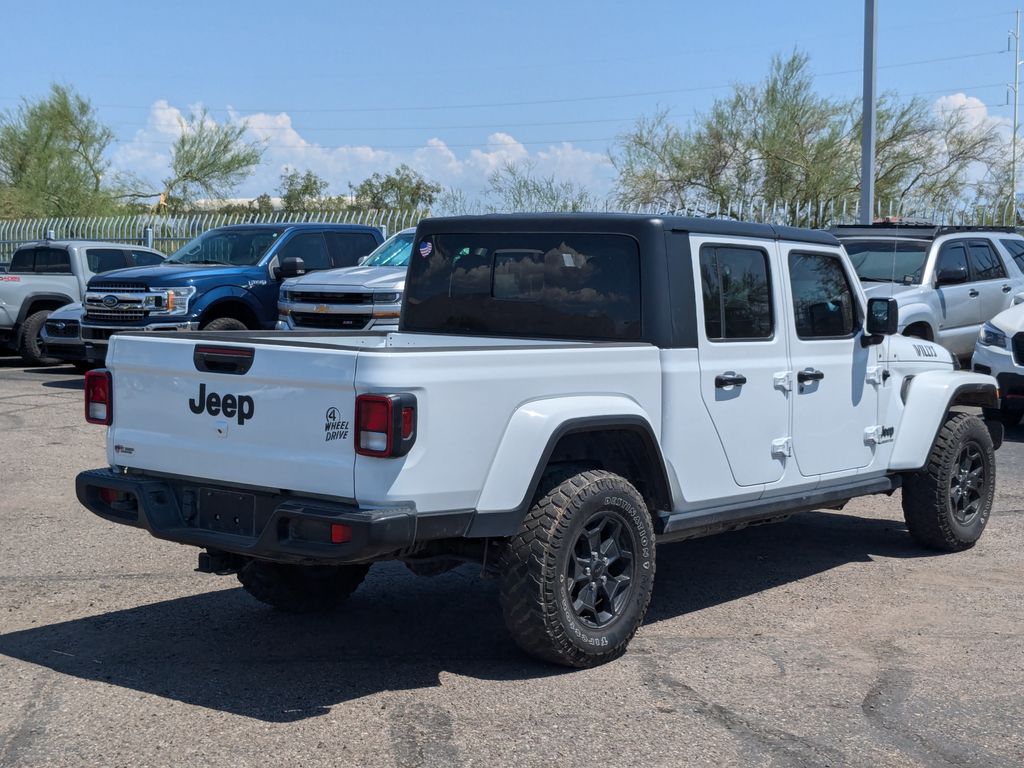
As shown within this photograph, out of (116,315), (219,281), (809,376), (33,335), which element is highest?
(219,281)

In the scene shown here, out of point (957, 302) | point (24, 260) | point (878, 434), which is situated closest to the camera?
point (878, 434)

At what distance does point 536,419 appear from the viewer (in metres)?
5.06

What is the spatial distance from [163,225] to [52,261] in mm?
8590

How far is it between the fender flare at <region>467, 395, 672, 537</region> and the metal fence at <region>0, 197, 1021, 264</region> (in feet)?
53.1

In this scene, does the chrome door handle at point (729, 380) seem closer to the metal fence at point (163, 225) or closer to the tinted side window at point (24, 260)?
the metal fence at point (163, 225)

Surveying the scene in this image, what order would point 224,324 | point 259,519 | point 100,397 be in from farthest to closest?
point 224,324, point 100,397, point 259,519

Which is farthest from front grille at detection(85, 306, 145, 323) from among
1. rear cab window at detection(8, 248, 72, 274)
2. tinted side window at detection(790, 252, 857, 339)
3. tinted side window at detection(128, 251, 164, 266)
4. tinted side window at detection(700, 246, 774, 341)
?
tinted side window at detection(700, 246, 774, 341)

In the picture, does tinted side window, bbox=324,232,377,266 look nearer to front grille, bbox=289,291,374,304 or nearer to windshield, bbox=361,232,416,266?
windshield, bbox=361,232,416,266

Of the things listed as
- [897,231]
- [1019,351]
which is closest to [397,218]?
[897,231]

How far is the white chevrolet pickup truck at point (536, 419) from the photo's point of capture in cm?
476

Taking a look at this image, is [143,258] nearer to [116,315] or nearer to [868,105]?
[116,315]

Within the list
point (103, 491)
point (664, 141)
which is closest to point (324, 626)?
point (103, 491)

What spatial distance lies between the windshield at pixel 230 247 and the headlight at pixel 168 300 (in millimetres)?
1057

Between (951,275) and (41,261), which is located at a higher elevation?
(41,261)
